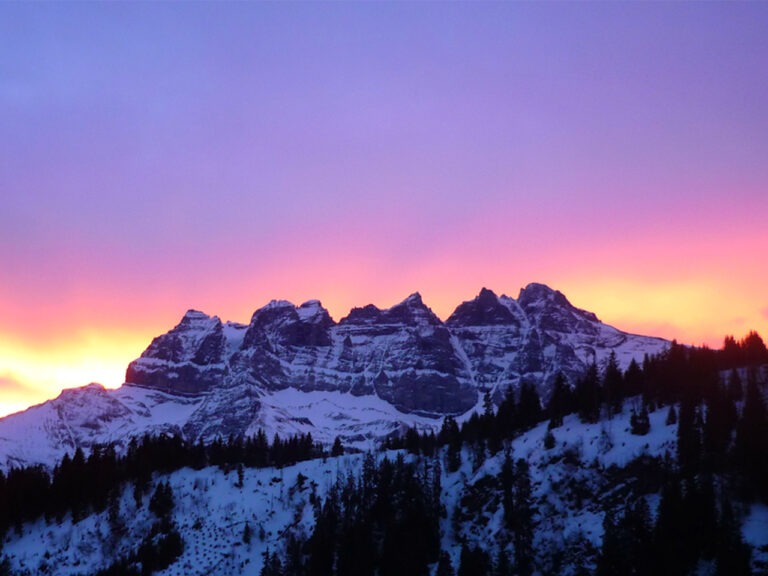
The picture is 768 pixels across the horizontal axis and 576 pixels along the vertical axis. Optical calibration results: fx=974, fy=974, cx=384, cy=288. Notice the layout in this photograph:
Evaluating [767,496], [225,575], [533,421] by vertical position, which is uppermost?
[533,421]

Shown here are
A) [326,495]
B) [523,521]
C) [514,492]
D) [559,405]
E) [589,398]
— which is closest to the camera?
[523,521]

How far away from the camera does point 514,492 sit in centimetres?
13225

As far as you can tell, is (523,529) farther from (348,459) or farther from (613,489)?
(348,459)

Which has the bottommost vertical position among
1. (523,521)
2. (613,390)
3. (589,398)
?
(523,521)

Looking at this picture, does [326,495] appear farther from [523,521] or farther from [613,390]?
[613,390]

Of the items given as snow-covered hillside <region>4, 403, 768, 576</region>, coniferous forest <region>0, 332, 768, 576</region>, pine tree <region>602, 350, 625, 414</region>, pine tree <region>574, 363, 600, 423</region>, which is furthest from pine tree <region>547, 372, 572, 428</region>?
pine tree <region>602, 350, 625, 414</region>

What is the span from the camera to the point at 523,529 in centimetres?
12150

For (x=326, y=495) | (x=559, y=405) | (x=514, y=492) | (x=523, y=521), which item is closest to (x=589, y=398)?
(x=559, y=405)

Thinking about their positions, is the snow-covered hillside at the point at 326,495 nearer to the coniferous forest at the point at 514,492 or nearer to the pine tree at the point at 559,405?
the coniferous forest at the point at 514,492

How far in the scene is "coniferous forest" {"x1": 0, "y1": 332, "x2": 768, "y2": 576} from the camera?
105375 millimetres

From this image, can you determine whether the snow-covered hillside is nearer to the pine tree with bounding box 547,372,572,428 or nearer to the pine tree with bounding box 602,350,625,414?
the pine tree with bounding box 602,350,625,414

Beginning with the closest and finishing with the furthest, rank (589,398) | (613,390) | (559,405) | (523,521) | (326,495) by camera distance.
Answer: (523,521), (589,398), (326,495), (613,390), (559,405)

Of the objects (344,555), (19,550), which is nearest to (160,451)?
(19,550)

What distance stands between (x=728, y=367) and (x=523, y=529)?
61241mm
